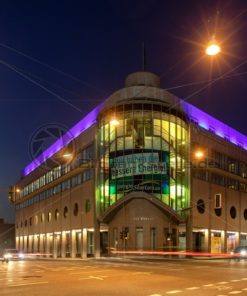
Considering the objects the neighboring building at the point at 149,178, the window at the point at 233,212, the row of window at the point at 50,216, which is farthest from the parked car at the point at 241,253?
the row of window at the point at 50,216

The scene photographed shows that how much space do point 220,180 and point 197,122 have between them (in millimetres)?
8539

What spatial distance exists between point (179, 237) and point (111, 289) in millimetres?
42042

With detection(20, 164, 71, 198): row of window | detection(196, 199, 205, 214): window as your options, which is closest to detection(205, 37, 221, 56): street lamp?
detection(196, 199, 205, 214): window

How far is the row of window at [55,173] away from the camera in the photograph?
210ft

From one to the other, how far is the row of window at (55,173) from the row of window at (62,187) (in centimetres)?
139

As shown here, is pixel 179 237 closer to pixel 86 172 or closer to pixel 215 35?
pixel 86 172

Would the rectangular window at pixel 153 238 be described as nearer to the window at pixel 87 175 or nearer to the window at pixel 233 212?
the window at pixel 87 175

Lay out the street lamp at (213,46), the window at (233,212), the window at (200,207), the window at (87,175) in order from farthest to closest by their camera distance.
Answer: the window at (233,212) → the window at (87,175) → the window at (200,207) → the street lamp at (213,46)

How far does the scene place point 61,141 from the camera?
77.2 metres

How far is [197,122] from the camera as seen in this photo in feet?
211

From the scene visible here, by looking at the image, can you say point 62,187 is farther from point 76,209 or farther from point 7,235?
point 7,235

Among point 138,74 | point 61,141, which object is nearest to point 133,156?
point 138,74

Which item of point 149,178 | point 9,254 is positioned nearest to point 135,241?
point 149,178

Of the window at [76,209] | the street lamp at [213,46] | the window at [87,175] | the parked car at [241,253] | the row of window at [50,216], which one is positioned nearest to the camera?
the street lamp at [213,46]
